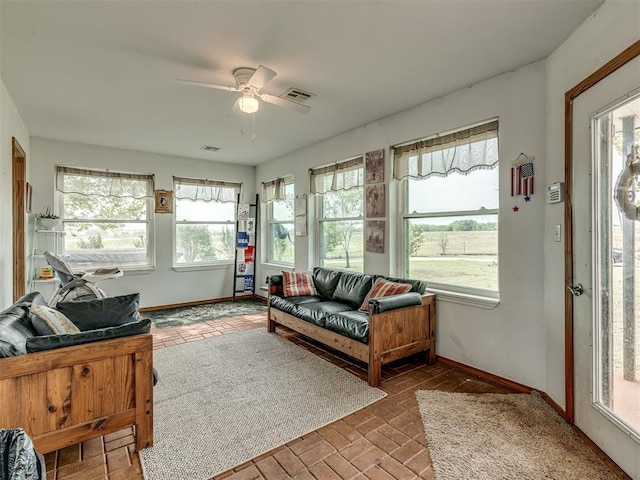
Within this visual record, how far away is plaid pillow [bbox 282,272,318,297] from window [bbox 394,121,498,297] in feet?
3.98

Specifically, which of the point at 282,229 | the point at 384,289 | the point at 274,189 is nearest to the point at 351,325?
the point at 384,289

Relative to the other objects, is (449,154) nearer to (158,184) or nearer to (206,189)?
(206,189)

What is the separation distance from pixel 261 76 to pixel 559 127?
2122mm

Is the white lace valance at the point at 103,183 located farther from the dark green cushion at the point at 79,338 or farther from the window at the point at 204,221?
the dark green cushion at the point at 79,338

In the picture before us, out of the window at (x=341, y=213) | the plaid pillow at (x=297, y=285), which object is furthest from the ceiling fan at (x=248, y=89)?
the plaid pillow at (x=297, y=285)

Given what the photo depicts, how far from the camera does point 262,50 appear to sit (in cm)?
240

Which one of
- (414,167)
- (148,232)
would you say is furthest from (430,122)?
(148,232)

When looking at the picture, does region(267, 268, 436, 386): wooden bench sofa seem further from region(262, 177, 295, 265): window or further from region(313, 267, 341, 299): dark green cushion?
region(262, 177, 295, 265): window

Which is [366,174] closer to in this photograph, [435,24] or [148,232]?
[435,24]

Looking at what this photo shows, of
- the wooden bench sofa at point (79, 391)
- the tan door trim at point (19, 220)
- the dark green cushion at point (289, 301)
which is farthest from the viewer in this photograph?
the dark green cushion at point (289, 301)

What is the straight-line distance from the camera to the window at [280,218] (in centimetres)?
573

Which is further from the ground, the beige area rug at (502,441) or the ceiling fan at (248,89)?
the ceiling fan at (248,89)

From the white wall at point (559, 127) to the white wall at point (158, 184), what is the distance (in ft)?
16.6

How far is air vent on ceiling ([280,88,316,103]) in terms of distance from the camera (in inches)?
122
